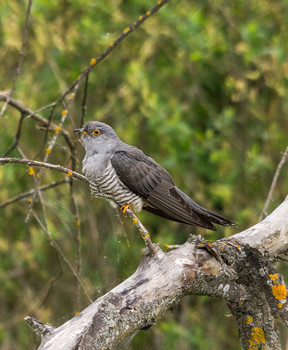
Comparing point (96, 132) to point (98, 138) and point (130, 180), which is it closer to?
point (98, 138)

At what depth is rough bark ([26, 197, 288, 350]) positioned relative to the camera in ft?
5.75

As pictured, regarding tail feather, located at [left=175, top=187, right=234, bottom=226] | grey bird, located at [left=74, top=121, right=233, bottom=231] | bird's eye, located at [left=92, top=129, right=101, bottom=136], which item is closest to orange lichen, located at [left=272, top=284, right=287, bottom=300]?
tail feather, located at [left=175, top=187, right=234, bottom=226]

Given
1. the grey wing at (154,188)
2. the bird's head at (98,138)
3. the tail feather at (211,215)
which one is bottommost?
the tail feather at (211,215)

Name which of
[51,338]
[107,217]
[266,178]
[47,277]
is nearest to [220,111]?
[266,178]

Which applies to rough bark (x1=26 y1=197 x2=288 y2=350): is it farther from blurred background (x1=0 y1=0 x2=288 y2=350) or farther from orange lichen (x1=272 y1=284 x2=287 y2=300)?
→ blurred background (x1=0 y1=0 x2=288 y2=350)

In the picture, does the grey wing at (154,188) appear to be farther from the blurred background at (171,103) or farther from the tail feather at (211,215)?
the blurred background at (171,103)

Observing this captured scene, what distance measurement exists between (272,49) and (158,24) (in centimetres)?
104

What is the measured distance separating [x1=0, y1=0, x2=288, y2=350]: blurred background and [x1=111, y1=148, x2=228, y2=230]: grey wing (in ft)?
4.37

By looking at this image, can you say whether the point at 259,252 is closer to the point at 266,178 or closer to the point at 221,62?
the point at 266,178

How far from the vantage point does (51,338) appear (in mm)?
1745

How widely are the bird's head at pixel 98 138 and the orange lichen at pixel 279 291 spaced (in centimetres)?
141

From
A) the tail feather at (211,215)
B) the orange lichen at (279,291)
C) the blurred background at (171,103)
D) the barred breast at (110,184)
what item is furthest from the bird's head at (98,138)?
the orange lichen at (279,291)

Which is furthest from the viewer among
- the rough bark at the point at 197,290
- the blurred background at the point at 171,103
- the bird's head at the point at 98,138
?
the blurred background at the point at 171,103

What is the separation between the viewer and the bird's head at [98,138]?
318cm
